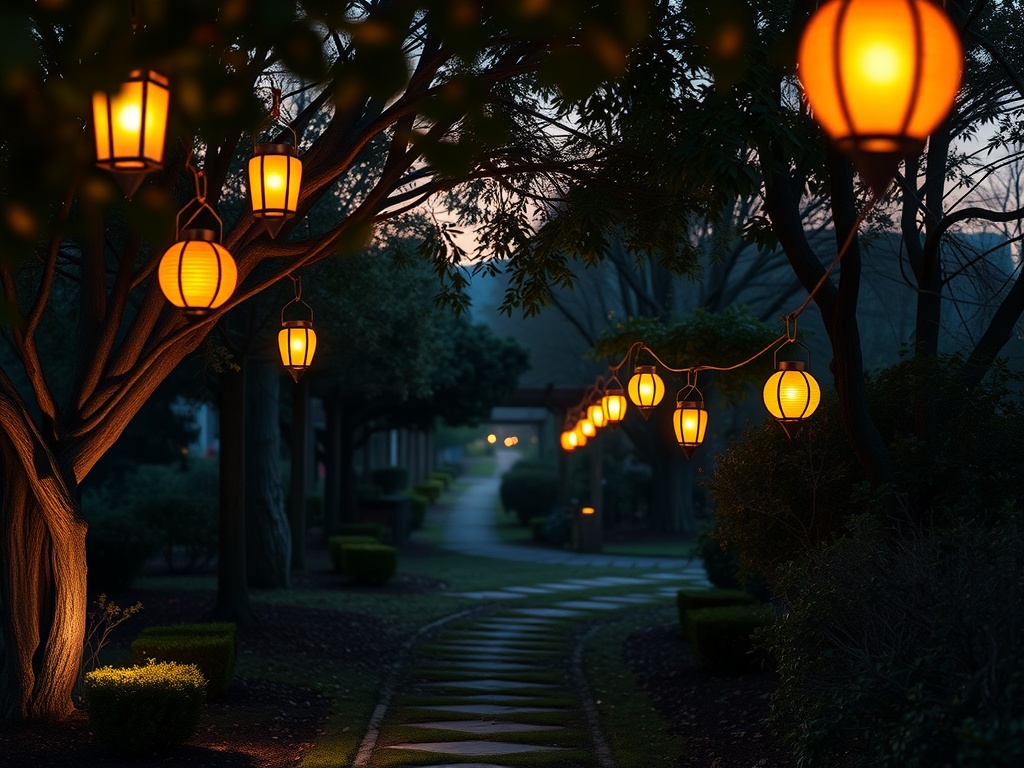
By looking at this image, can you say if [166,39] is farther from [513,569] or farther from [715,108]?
[513,569]

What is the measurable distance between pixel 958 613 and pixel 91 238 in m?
6.27

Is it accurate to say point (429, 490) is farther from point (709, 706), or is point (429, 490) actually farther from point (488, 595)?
point (709, 706)

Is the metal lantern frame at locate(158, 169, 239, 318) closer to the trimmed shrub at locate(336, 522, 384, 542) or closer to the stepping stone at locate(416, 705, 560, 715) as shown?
the stepping stone at locate(416, 705, 560, 715)

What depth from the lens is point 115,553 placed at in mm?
15766

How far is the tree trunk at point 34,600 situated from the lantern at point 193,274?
10.4ft

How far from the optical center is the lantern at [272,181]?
6090 mm

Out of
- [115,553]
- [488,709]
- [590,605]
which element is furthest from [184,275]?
[590,605]

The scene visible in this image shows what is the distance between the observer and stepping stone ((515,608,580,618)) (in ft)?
52.8

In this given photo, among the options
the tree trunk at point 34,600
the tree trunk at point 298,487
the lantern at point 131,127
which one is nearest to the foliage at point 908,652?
the lantern at point 131,127

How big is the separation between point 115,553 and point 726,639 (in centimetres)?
924

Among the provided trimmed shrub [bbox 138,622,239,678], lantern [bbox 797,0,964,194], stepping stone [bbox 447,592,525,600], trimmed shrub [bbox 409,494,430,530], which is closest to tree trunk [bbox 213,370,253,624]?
trimmed shrub [bbox 138,622,239,678]

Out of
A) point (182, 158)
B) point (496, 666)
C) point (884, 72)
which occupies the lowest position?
point (496, 666)

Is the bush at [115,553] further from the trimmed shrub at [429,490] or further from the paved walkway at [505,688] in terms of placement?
the trimmed shrub at [429,490]

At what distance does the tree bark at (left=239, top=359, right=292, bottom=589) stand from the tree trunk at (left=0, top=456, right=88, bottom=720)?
9.17 metres
